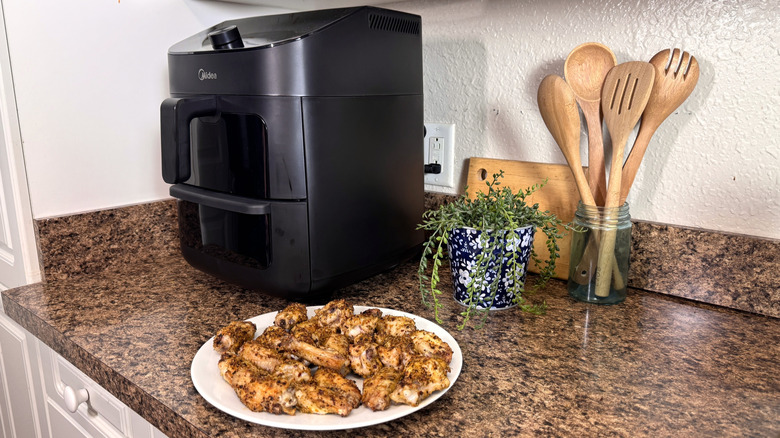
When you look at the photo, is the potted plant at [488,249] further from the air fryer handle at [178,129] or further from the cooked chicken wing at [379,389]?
the air fryer handle at [178,129]

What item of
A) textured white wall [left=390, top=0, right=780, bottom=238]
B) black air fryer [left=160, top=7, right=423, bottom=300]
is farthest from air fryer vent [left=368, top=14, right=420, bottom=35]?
textured white wall [left=390, top=0, right=780, bottom=238]

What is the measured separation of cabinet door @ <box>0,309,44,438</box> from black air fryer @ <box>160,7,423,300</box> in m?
0.38

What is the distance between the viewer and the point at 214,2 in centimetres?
117

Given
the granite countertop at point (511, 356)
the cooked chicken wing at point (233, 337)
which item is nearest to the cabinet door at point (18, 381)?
the granite countertop at point (511, 356)

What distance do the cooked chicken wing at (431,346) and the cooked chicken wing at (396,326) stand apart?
29mm

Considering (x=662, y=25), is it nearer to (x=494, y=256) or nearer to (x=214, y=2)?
(x=494, y=256)

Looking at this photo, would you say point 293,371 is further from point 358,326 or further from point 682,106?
point 682,106

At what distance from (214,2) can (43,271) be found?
628 millimetres

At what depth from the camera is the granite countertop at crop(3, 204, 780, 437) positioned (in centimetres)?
56

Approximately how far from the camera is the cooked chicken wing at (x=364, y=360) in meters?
0.62

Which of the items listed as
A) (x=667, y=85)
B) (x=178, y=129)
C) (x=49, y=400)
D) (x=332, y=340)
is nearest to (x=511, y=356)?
(x=332, y=340)

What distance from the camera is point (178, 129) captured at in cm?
78

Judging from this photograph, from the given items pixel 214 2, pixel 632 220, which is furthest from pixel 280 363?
pixel 214 2

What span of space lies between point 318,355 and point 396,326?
0.12 metres
